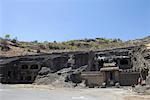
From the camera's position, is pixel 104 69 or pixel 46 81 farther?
→ pixel 46 81

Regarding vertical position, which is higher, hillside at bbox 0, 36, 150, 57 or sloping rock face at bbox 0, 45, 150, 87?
hillside at bbox 0, 36, 150, 57

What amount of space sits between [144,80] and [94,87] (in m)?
8.42

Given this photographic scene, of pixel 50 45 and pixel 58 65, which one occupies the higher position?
pixel 50 45

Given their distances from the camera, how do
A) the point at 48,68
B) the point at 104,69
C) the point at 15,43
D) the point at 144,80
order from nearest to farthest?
the point at 144,80
the point at 104,69
the point at 48,68
the point at 15,43

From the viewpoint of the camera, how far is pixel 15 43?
9562 centimetres

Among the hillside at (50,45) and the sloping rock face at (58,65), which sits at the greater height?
the hillside at (50,45)

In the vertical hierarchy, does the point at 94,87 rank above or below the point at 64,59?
below

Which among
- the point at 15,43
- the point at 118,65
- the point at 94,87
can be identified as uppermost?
the point at 15,43

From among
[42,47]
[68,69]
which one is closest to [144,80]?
[68,69]

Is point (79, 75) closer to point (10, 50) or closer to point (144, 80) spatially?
point (144, 80)

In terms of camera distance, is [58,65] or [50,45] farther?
[50,45]

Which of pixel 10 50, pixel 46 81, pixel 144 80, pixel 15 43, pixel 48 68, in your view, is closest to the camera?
pixel 144 80

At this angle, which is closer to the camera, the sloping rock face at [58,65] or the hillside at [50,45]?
the sloping rock face at [58,65]

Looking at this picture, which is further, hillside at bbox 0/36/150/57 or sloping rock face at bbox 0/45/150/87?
hillside at bbox 0/36/150/57
